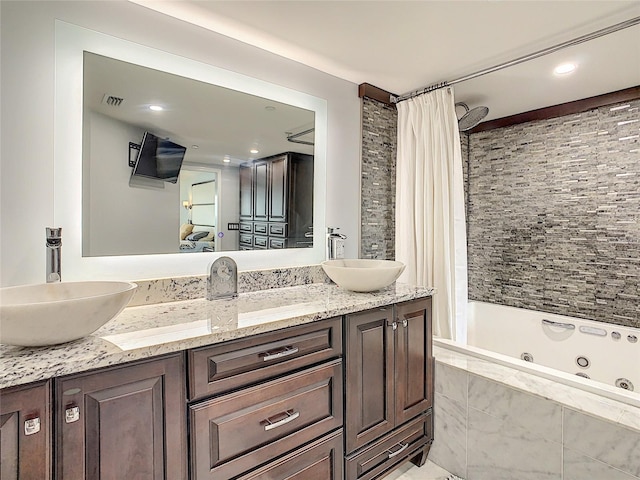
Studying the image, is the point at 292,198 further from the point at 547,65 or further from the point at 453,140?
the point at 547,65

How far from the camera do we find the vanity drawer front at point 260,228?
1.90 meters

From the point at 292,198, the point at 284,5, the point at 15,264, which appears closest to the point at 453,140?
the point at 292,198

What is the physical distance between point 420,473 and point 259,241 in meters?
1.53

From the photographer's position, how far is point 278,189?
6.48 feet

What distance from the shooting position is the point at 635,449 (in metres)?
1.24

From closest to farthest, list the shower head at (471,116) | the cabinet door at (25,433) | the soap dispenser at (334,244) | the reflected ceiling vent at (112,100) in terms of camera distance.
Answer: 1. the cabinet door at (25,433)
2. the reflected ceiling vent at (112,100)
3. the soap dispenser at (334,244)
4. the shower head at (471,116)

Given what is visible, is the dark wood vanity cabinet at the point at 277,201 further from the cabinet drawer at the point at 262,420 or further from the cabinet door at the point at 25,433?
the cabinet door at the point at 25,433

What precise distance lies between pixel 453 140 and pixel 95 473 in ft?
8.00

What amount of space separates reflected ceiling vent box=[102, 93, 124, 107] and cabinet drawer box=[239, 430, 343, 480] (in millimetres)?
1553

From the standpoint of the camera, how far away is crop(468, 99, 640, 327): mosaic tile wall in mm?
2441

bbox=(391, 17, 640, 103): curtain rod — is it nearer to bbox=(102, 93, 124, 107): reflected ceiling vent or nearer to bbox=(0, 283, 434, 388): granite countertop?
bbox=(0, 283, 434, 388): granite countertop

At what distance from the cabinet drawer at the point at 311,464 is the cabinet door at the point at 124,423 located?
1.05 ft

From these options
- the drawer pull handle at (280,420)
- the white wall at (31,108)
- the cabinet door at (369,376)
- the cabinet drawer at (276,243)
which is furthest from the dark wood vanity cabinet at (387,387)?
the white wall at (31,108)

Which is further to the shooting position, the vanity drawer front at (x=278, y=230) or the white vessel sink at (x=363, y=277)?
the vanity drawer front at (x=278, y=230)
